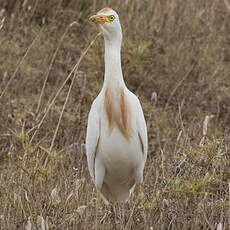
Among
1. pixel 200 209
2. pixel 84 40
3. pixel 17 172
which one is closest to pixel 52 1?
pixel 84 40

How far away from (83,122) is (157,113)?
702mm

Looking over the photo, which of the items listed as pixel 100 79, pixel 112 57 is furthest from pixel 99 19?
pixel 100 79

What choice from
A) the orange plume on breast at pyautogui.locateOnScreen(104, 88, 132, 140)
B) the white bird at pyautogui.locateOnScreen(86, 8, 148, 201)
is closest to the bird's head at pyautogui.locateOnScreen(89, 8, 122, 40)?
the white bird at pyautogui.locateOnScreen(86, 8, 148, 201)

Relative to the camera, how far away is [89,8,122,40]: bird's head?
12.8 feet

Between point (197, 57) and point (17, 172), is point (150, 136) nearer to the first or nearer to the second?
point (197, 57)

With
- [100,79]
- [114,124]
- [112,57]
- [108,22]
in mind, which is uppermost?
[108,22]

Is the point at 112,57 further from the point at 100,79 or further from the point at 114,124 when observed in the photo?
the point at 100,79

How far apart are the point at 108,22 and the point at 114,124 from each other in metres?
0.62

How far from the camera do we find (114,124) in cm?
410

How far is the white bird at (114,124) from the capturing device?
398cm

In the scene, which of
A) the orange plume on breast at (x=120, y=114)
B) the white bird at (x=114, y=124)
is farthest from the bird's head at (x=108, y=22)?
the orange plume on breast at (x=120, y=114)

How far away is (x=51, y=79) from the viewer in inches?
263

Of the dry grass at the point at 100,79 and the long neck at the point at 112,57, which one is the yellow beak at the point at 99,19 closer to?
the long neck at the point at 112,57

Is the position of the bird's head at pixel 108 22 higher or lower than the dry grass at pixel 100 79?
higher
